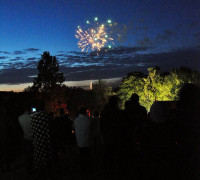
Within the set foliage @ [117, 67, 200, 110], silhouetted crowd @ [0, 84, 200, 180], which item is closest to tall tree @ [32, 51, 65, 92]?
foliage @ [117, 67, 200, 110]

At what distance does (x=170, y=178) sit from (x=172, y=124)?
629 mm

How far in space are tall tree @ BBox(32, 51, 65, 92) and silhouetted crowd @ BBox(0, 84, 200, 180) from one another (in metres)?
45.4

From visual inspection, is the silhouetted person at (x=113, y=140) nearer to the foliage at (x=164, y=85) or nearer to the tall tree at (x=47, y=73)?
the foliage at (x=164, y=85)

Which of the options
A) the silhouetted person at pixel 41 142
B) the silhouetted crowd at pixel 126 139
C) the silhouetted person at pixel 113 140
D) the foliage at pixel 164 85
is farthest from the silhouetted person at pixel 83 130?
the foliage at pixel 164 85

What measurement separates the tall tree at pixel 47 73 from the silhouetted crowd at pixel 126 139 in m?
45.4

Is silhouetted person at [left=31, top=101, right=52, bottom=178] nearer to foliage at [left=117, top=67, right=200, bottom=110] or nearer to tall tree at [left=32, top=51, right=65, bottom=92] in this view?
foliage at [left=117, top=67, right=200, bottom=110]

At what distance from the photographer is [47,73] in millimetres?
53969

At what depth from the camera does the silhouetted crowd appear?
2996 millimetres

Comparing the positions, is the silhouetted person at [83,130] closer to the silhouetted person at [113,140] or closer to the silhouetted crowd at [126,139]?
the silhouetted crowd at [126,139]

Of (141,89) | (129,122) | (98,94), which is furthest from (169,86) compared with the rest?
(129,122)

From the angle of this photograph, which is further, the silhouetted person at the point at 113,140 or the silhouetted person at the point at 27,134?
the silhouetted person at the point at 27,134

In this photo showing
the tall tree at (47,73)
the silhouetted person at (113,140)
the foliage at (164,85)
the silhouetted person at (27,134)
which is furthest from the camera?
the tall tree at (47,73)

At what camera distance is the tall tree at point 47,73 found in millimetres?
53625

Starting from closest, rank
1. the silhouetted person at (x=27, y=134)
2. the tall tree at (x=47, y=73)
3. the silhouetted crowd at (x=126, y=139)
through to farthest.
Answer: the silhouetted crowd at (x=126, y=139) < the silhouetted person at (x=27, y=134) < the tall tree at (x=47, y=73)
